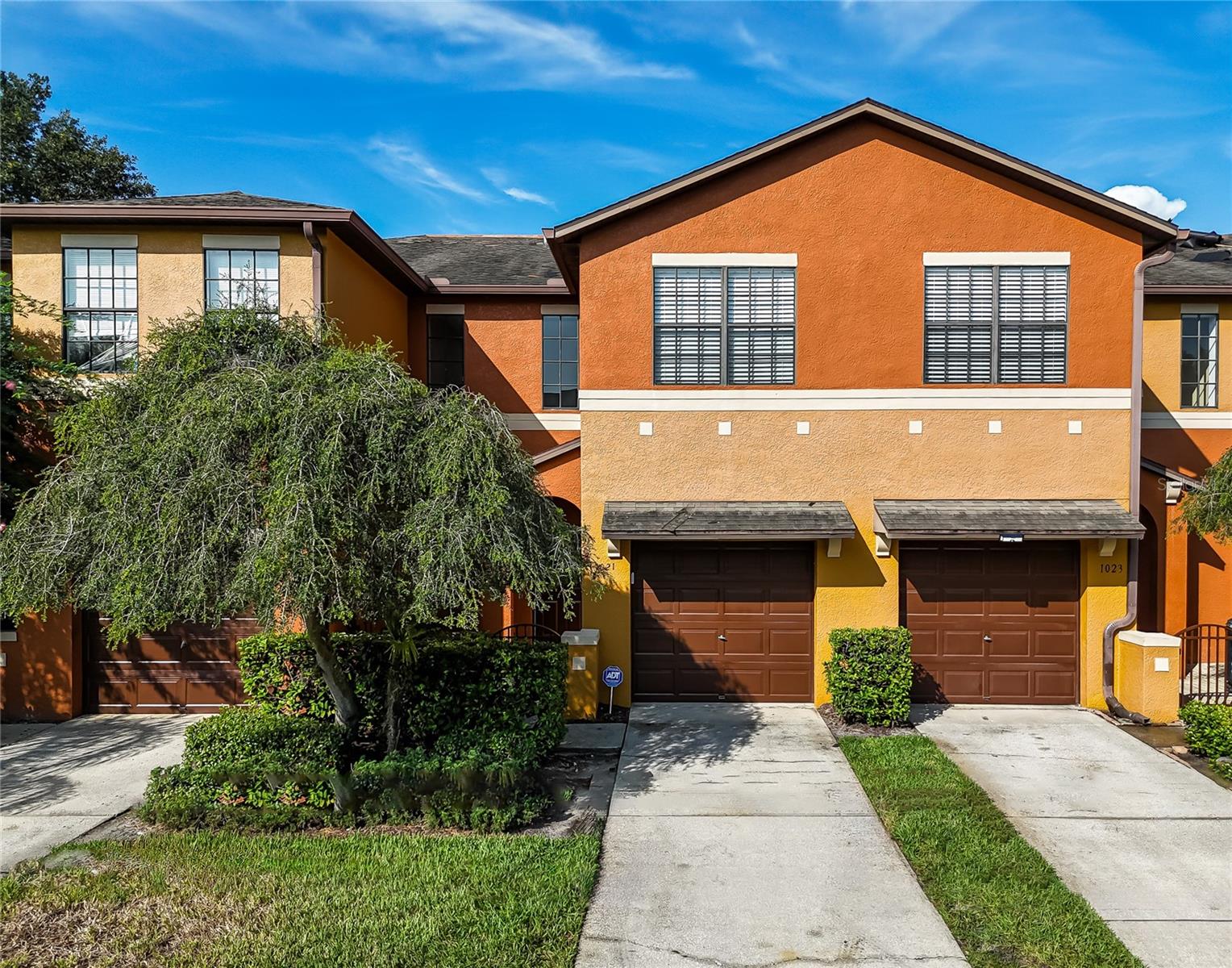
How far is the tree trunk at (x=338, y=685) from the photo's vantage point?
24.9 ft

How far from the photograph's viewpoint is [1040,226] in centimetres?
1111

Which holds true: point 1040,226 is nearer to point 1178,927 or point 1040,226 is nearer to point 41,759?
point 1178,927

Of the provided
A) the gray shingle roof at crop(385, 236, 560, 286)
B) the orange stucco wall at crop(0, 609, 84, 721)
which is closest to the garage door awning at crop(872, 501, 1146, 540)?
the gray shingle roof at crop(385, 236, 560, 286)

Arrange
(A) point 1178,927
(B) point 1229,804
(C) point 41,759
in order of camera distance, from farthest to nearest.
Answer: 1. (C) point 41,759
2. (B) point 1229,804
3. (A) point 1178,927

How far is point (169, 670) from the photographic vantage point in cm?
1134

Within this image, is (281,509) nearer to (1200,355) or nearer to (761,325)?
(761,325)

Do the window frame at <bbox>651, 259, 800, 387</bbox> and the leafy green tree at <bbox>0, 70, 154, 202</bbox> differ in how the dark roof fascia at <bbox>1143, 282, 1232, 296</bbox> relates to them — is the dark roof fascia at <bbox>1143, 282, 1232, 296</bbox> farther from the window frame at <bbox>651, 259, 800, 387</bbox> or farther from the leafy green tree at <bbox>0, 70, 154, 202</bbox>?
the leafy green tree at <bbox>0, 70, 154, 202</bbox>

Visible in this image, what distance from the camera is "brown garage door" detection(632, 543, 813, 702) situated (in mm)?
11336

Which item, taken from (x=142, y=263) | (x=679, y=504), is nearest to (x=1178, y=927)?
(x=679, y=504)

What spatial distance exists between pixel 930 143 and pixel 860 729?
833 cm

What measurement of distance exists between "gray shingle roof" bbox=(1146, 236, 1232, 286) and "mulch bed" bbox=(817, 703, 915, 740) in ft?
31.6

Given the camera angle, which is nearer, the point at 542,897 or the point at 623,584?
the point at 542,897

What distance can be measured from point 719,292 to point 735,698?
6023 mm

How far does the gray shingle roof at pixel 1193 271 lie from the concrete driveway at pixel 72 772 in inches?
680
